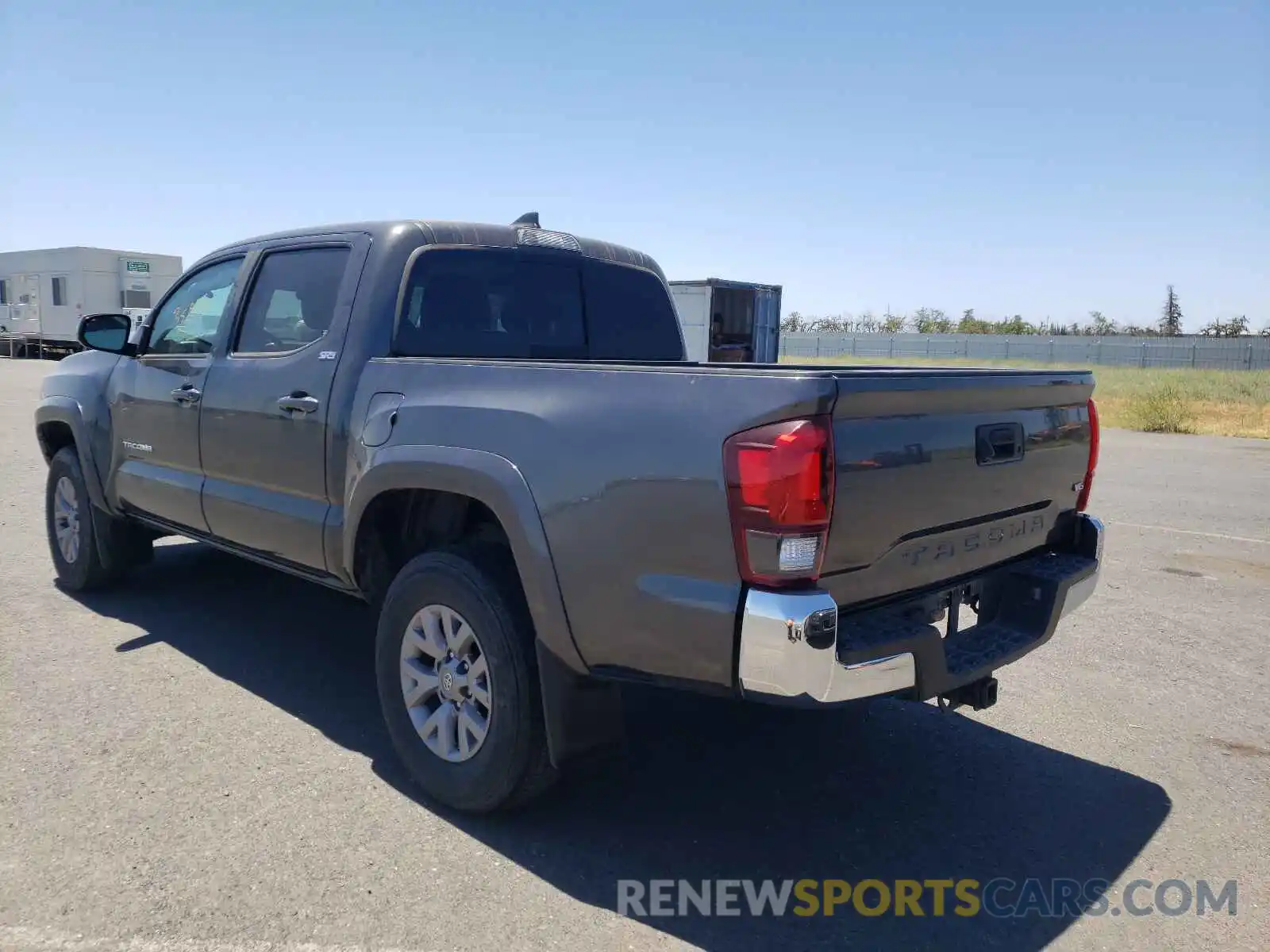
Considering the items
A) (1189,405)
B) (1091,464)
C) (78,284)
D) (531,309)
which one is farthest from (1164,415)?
(78,284)

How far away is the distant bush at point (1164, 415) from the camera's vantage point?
20.3 meters

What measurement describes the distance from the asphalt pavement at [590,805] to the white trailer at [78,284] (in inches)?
1123

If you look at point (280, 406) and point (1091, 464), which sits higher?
point (280, 406)

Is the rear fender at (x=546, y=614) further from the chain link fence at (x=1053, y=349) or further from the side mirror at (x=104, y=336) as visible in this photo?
the chain link fence at (x=1053, y=349)

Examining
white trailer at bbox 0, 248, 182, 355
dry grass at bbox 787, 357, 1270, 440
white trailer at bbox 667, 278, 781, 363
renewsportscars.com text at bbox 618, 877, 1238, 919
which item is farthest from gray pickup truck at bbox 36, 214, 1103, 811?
white trailer at bbox 0, 248, 182, 355

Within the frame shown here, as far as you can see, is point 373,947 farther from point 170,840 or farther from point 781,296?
point 781,296

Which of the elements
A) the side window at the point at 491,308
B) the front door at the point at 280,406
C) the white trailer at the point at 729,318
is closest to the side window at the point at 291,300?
the front door at the point at 280,406

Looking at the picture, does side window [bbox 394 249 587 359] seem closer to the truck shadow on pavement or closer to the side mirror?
the truck shadow on pavement

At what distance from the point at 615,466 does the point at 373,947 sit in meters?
1.47

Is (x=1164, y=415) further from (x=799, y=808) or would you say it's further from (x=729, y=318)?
(x=799, y=808)

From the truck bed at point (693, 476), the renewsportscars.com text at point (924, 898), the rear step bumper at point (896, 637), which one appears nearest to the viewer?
the rear step bumper at point (896, 637)

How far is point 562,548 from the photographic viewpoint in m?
2.89

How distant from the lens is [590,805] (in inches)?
136

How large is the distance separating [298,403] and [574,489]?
1.62 metres
